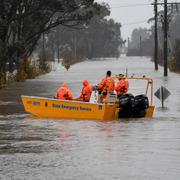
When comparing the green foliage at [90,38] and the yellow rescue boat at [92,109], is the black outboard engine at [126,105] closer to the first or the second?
the yellow rescue boat at [92,109]

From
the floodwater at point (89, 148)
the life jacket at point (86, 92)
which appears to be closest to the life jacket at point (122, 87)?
the life jacket at point (86, 92)

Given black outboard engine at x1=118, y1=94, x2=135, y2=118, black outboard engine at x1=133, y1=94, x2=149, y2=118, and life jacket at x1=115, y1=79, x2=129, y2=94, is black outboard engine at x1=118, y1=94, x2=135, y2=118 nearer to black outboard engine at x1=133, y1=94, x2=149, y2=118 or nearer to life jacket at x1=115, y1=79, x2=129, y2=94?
black outboard engine at x1=133, y1=94, x2=149, y2=118

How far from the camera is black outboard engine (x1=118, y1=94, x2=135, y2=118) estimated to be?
22.6 m

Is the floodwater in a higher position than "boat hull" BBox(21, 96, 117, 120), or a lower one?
lower

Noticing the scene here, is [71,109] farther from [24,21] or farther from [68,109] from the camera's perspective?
[24,21]

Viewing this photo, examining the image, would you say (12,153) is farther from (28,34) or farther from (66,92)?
(28,34)

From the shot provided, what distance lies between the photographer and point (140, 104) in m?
22.9

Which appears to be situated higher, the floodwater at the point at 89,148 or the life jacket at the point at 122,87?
the life jacket at the point at 122,87

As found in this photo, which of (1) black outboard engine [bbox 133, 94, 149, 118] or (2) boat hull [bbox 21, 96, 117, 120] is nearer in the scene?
(2) boat hull [bbox 21, 96, 117, 120]

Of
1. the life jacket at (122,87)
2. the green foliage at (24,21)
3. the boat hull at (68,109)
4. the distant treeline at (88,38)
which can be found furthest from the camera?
the distant treeline at (88,38)

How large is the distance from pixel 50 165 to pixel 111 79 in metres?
10.6

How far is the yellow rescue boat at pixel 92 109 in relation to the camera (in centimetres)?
2244

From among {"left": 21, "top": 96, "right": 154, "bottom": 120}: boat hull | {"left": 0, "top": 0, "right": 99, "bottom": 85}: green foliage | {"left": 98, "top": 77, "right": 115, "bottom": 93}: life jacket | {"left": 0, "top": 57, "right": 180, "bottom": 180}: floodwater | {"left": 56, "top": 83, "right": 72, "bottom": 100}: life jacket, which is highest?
{"left": 0, "top": 0, "right": 99, "bottom": 85}: green foliage

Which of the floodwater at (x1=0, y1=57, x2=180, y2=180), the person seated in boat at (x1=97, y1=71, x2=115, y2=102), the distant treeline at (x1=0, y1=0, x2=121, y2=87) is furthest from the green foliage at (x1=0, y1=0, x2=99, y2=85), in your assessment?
the floodwater at (x1=0, y1=57, x2=180, y2=180)
